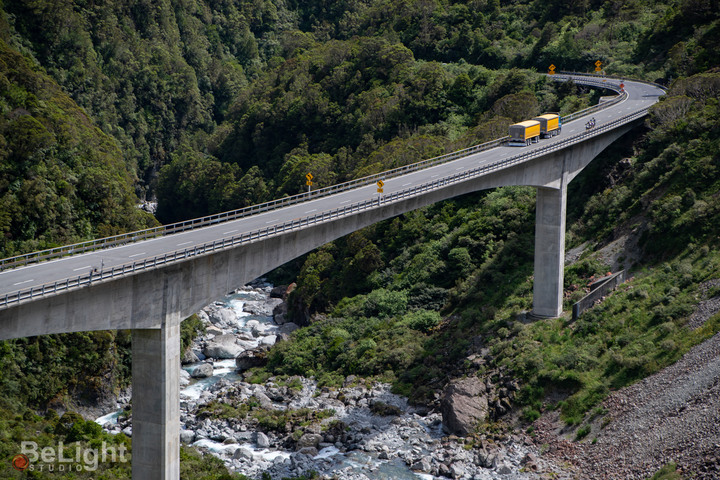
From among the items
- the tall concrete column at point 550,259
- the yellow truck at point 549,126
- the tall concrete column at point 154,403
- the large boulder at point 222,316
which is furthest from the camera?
the large boulder at point 222,316

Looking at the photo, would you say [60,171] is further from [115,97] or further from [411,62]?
[115,97]

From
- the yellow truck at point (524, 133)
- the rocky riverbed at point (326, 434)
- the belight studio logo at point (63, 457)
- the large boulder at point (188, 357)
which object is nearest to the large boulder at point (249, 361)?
the rocky riverbed at point (326, 434)

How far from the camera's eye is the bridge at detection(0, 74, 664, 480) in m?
34.1

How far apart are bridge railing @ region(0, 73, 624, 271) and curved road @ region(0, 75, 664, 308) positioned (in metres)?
0.37

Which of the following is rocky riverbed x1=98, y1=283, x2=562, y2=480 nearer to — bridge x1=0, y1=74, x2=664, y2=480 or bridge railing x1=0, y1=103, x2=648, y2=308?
bridge x1=0, y1=74, x2=664, y2=480

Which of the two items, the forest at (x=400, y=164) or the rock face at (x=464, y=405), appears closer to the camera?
the rock face at (x=464, y=405)

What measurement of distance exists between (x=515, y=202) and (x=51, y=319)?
43.6 m

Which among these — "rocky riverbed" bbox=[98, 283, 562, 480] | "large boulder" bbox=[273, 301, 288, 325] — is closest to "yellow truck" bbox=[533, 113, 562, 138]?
"rocky riverbed" bbox=[98, 283, 562, 480]

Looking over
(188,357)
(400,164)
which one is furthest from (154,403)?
(400,164)

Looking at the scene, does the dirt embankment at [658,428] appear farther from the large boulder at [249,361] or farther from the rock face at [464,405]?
the large boulder at [249,361]

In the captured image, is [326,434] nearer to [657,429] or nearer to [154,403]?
[154,403]

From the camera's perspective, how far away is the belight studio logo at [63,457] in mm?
37844

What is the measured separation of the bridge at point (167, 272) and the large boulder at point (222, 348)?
18937 millimetres

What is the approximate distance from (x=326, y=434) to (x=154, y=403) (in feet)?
48.3
